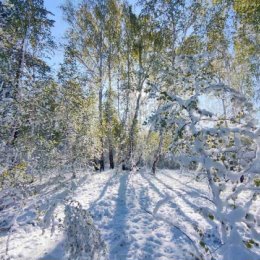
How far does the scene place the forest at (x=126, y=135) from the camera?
4398 millimetres

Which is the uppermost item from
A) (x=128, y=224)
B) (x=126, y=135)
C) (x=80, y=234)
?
(x=126, y=135)

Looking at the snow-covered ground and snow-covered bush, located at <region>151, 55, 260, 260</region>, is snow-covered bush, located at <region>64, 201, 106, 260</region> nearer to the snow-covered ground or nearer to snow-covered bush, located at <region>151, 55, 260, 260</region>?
the snow-covered ground

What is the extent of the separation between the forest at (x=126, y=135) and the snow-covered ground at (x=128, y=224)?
0.15 ft

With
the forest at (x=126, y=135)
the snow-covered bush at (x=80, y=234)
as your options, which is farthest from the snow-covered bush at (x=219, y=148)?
the snow-covered bush at (x=80, y=234)

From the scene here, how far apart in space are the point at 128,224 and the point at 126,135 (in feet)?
31.3

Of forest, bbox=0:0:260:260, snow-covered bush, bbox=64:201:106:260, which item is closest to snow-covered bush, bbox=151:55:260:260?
forest, bbox=0:0:260:260

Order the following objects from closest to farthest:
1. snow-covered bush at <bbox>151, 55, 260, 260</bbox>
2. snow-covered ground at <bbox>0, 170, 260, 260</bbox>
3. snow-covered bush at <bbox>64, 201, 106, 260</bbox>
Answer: snow-covered bush at <bbox>151, 55, 260, 260</bbox>
snow-covered bush at <bbox>64, 201, 106, 260</bbox>
snow-covered ground at <bbox>0, 170, 260, 260</bbox>

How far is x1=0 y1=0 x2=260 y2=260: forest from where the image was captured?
14.4 ft

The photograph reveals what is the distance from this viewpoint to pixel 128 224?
7.72 m

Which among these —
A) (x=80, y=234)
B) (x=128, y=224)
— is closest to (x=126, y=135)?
(x=128, y=224)

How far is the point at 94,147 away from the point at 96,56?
6298mm

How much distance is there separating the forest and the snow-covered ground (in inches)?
1.8

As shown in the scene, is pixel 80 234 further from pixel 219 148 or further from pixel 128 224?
pixel 128 224

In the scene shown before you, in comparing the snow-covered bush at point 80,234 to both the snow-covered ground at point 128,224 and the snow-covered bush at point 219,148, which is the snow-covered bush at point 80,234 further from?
the snow-covered bush at point 219,148
